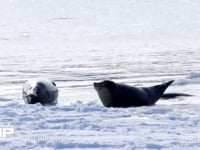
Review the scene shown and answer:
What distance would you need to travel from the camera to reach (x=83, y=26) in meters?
34.4

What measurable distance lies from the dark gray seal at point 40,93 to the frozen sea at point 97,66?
0.26 metres

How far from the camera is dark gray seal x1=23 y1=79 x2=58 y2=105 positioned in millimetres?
10305

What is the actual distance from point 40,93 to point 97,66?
8708 mm

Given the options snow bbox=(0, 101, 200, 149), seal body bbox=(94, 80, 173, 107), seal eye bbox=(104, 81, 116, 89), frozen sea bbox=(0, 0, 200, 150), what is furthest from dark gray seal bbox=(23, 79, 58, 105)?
seal eye bbox=(104, 81, 116, 89)

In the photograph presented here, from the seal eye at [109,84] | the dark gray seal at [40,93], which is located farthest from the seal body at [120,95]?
the dark gray seal at [40,93]

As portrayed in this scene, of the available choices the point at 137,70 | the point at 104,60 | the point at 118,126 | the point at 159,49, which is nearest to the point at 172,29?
the point at 159,49

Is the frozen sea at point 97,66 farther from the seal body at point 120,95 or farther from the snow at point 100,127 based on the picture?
the seal body at point 120,95

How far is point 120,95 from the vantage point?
33.4ft

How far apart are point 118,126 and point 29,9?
3627 centimetres

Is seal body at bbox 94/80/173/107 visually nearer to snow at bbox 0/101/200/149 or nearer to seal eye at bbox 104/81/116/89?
seal eye at bbox 104/81/116/89

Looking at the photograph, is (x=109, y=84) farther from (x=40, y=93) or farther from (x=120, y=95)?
(x=40, y=93)

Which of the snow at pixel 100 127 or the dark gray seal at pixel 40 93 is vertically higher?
the dark gray seal at pixel 40 93

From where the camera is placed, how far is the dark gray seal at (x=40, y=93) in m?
10.3

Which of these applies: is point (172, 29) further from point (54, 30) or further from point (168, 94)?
point (168, 94)
